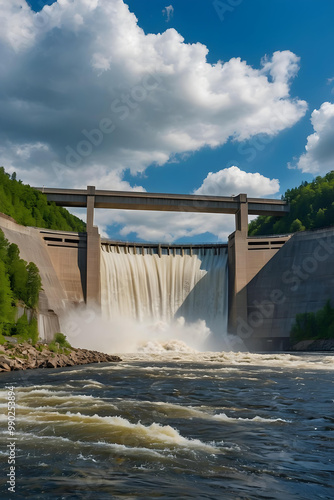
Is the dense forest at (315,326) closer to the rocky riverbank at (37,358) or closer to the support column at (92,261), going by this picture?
the support column at (92,261)

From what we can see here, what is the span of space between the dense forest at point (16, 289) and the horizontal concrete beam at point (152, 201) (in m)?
16.7

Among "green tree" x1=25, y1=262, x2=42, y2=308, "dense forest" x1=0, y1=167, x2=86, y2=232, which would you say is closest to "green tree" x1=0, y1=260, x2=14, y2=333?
"green tree" x1=25, y1=262, x2=42, y2=308

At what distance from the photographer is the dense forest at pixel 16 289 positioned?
3878cm

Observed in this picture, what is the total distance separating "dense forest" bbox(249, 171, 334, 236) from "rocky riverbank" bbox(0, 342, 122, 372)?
43922 mm

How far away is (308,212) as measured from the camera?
76.7m

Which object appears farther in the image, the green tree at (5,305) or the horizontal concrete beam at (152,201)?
the horizontal concrete beam at (152,201)

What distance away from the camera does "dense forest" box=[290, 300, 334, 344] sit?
55.1 meters

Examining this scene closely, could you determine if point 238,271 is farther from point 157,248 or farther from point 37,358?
point 37,358

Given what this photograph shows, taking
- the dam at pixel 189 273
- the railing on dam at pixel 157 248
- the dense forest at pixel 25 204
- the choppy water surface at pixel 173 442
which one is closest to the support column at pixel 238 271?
the dam at pixel 189 273

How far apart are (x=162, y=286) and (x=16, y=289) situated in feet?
77.2

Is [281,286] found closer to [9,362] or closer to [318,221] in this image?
[318,221]

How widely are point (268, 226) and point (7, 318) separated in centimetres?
5602

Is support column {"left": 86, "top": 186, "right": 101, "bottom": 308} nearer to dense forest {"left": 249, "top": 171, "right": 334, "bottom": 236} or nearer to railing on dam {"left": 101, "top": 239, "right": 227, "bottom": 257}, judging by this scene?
railing on dam {"left": 101, "top": 239, "right": 227, "bottom": 257}

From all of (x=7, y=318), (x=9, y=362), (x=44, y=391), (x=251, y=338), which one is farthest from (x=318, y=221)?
(x=44, y=391)
